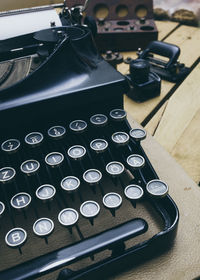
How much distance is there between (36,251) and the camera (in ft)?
2.97

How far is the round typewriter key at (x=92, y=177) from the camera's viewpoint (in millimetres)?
952

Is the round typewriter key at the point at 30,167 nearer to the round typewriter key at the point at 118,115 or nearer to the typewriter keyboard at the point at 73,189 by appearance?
the typewriter keyboard at the point at 73,189

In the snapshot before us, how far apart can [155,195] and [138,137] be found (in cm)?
23

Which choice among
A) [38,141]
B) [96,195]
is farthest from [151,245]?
[38,141]

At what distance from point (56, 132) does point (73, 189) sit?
0.21 metres

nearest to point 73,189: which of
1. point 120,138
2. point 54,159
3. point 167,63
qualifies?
point 54,159

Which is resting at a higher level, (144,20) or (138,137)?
(144,20)

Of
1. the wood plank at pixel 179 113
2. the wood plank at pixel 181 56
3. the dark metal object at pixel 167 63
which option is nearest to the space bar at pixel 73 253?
the wood plank at pixel 179 113

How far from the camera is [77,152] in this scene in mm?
1026

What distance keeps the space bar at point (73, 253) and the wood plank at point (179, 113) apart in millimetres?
464

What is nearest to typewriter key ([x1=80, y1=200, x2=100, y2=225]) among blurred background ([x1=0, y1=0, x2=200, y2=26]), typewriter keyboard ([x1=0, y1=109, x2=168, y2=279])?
typewriter keyboard ([x1=0, y1=109, x2=168, y2=279])

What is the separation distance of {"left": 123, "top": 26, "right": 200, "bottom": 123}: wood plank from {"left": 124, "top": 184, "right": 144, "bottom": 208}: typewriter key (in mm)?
474

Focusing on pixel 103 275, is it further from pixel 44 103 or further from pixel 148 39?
pixel 148 39

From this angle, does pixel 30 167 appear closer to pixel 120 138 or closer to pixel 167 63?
pixel 120 138
